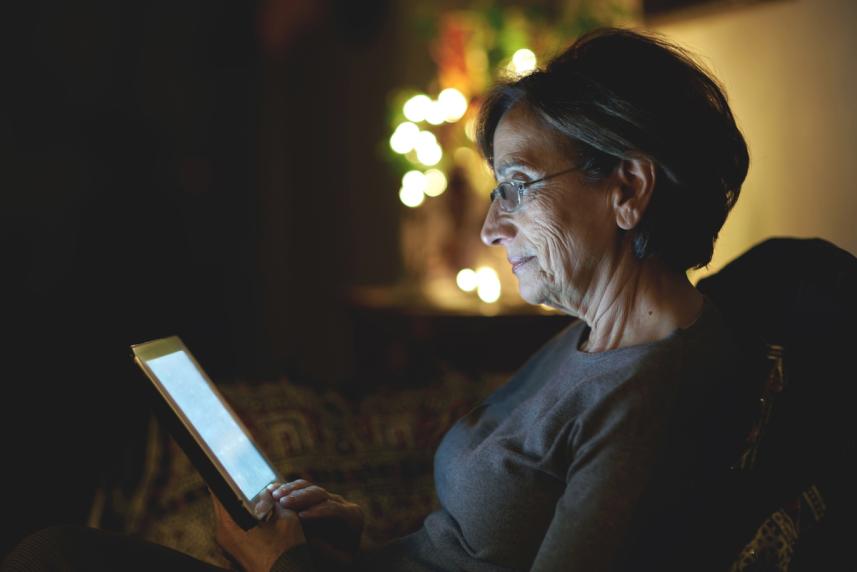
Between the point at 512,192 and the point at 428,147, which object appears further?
the point at 428,147

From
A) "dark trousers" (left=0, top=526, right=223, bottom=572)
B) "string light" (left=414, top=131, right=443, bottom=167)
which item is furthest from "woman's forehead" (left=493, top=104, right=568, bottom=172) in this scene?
"string light" (left=414, top=131, right=443, bottom=167)

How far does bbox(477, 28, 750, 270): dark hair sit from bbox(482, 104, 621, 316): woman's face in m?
0.02

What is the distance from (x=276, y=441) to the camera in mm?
1532

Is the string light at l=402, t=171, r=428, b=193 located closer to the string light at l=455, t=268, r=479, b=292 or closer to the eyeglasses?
the string light at l=455, t=268, r=479, b=292

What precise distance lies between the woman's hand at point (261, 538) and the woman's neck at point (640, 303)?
0.44m

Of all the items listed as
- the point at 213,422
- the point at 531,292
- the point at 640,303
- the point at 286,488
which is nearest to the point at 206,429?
the point at 213,422

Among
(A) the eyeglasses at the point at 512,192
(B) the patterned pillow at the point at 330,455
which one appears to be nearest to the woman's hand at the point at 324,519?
(B) the patterned pillow at the point at 330,455

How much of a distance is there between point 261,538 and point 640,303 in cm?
54

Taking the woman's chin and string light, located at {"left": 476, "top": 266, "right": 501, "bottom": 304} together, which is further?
string light, located at {"left": 476, "top": 266, "right": 501, "bottom": 304}

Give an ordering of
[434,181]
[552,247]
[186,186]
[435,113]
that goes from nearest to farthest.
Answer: [552,247] → [435,113] → [434,181] → [186,186]

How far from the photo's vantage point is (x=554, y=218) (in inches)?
41.1

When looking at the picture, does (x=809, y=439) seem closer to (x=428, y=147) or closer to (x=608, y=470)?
(x=608, y=470)

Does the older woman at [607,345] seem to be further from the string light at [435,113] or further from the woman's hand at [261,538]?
the string light at [435,113]

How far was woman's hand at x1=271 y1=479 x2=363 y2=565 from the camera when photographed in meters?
1.08
